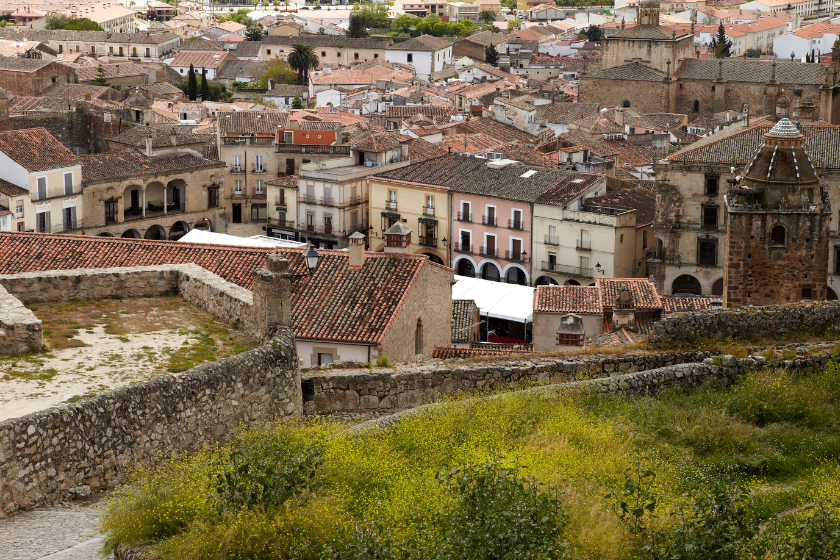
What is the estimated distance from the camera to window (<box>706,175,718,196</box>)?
154ft

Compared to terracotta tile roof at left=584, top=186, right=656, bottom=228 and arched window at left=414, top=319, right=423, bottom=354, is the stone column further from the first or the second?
terracotta tile roof at left=584, top=186, right=656, bottom=228

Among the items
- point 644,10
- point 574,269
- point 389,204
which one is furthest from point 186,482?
point 644,10

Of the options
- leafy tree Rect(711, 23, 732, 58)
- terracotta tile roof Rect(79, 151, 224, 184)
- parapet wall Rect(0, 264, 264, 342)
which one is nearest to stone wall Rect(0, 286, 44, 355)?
parapet wall Rect(0, 264, 264, 342)

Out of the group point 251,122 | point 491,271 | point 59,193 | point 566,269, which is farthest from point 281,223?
point 566,269

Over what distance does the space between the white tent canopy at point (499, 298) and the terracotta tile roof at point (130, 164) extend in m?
19.7

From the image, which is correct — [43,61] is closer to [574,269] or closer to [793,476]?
[574,269]

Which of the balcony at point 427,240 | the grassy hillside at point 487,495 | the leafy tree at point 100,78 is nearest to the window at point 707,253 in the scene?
the balcony at point 427,240

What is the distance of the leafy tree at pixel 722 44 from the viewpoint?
138 m

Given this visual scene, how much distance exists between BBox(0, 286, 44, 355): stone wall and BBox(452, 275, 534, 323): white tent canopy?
2659cm

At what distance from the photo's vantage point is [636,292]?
30750mm

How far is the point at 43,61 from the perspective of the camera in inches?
3826

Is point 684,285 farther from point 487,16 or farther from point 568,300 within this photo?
point 487,16

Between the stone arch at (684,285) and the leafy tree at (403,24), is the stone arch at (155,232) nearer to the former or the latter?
the stone arch at (684,285)

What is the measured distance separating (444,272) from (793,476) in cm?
1288
